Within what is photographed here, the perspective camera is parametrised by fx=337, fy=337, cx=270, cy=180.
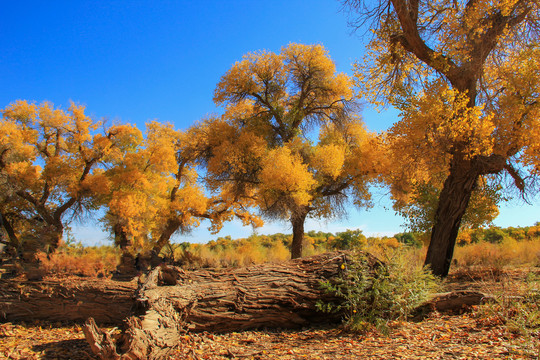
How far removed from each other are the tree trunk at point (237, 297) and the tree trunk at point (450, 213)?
426cm

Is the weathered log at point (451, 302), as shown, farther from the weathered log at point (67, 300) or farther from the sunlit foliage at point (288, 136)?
the sunlit foliage at point (288, 136)

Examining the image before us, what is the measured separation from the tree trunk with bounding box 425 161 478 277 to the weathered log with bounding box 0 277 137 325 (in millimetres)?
7724

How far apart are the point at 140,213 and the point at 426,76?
12.8 meters

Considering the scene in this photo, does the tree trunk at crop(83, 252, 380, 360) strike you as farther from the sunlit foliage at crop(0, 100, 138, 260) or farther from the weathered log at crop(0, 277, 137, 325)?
the sunlit foliage at crop(0, 100, 138, 260)

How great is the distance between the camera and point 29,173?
15969mm

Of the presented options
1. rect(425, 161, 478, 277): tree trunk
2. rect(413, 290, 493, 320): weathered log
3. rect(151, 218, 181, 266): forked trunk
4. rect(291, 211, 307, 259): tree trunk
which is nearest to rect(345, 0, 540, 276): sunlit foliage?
rect(425, 161, 478, 277): tree trunk

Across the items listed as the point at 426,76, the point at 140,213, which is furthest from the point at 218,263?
the point at 426,76

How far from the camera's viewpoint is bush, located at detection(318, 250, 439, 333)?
5.40 m

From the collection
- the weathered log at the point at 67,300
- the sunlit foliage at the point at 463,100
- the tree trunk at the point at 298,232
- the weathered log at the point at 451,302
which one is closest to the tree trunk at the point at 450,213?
the sunlit foliage at the point at 463,100

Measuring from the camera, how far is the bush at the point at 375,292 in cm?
540

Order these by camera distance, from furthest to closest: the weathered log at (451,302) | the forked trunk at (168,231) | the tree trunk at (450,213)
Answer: the forked trunk at (168,231) → the tree trunk at (450,213) → the weathered log at (451,302)

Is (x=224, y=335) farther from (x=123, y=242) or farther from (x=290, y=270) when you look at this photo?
Result: (x=123, y=242)

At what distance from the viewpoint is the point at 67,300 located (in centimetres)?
654

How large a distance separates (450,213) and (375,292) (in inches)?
195
